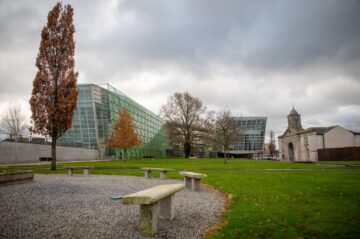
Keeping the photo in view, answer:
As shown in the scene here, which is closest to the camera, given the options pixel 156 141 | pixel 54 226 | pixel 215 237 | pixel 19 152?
pixel 215 237

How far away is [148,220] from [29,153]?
3464 centimetres

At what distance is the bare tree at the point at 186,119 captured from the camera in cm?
4681

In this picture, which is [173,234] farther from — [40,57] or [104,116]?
[104,116]

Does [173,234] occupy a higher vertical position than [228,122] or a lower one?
lower

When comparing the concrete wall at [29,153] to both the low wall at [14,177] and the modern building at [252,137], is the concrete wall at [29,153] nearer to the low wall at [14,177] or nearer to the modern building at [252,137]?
the low wall at [14,177]

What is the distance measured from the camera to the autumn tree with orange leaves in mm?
19688

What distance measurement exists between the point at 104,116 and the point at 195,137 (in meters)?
18.4

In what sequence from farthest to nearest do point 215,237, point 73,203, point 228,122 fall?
point 228,122
point 73,203
point 215,237

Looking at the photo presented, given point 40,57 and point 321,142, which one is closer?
point 40,57

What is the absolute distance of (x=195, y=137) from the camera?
47875mm

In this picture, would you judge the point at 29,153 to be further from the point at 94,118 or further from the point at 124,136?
the point at 94,118

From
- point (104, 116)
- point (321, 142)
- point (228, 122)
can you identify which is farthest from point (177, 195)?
point (321, 142)

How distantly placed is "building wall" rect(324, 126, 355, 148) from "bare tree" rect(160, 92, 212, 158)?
3026 cm

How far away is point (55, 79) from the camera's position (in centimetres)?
2017
